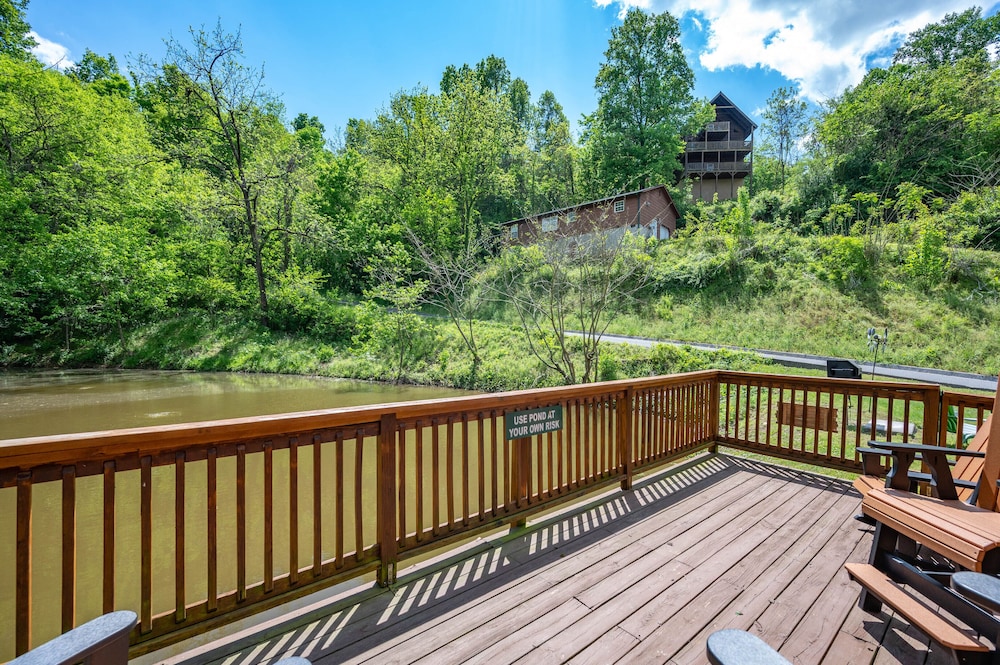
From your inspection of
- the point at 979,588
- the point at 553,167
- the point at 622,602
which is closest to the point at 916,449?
the point at 979,588

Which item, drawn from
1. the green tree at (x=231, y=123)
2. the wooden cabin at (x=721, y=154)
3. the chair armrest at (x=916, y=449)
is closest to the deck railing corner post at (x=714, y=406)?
the chair armrest at (x=916, y=449)

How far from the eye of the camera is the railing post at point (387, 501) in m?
2.09

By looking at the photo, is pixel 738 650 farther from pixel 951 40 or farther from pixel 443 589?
pixel 951 40

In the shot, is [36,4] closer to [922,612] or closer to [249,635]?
[249,635]

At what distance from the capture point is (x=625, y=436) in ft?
11.2

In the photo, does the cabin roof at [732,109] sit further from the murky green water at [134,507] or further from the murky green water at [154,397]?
the murky green water at [134,507]

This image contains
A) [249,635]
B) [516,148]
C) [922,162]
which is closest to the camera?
[249,635]

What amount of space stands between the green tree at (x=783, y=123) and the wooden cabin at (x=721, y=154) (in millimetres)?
1157

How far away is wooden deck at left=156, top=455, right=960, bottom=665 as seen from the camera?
1.66 metres

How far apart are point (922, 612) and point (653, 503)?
1.79 m

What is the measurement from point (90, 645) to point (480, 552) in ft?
6.55

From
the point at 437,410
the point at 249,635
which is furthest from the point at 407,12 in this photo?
the point at 249,635

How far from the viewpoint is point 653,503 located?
3195 millimetres

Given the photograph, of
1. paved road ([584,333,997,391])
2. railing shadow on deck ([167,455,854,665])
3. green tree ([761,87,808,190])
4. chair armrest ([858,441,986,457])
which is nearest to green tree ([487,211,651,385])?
paved road ([584,333,997,391])
